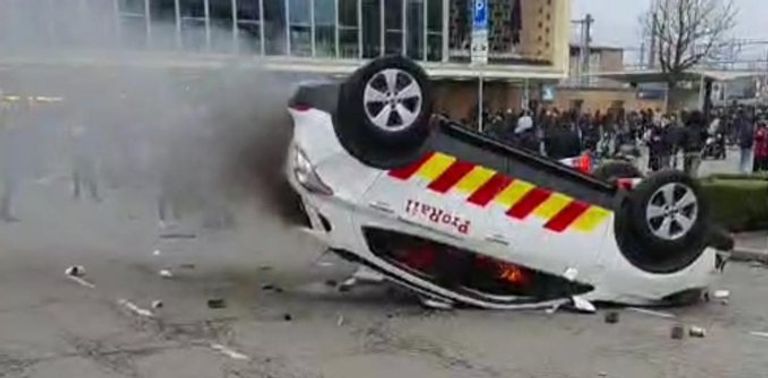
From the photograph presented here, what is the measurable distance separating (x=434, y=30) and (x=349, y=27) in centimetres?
386

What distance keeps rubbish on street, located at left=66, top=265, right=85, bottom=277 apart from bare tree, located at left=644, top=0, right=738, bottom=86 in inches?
1289

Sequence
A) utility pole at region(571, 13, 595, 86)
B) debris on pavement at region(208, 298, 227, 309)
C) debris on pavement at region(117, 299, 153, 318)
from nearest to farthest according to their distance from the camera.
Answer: debris on pavement at region(117, 299, 153, 318) → debris on pavement at region(208, 298, 227, 309) → utility pole at region(571, 13, 595, 86)

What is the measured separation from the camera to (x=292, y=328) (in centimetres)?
733

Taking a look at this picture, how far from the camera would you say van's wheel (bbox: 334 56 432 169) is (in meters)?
7.32

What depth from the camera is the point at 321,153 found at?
7426 millimetres

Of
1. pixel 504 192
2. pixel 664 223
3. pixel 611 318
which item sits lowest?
pixel 611 318

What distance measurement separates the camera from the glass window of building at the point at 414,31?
118ft

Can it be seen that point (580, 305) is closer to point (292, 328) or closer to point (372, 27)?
point (292, 328)

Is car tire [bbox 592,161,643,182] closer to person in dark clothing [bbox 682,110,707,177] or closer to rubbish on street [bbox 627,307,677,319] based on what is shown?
rubbish on street [bbox 627,307,677,319]

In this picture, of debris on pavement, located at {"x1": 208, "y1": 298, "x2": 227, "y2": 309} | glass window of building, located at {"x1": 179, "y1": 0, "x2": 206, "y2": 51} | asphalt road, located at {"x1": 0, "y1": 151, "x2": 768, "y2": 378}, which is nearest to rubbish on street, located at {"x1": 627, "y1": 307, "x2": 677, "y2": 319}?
asphalt road, located at {"x1": 0, "y1": 151, "x2": 768, "y2": 378}

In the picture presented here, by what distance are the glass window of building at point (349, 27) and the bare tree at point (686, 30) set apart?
42.2ft

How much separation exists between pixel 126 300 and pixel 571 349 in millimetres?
3541

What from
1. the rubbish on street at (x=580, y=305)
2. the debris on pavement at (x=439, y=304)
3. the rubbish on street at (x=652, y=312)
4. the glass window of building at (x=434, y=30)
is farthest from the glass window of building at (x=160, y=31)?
the glass window of building at (x=434, y=30)

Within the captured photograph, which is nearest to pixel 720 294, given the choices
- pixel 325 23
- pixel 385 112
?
pixel 385 112
